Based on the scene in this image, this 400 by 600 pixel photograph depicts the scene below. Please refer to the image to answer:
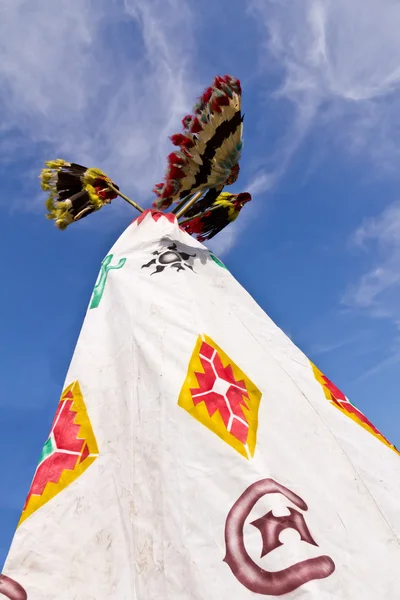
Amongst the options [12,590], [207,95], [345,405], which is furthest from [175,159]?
[12,590]

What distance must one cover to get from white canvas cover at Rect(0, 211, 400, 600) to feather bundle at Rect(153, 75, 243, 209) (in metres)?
0.83

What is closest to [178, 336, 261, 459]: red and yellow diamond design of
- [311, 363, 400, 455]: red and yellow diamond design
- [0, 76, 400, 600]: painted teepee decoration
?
[0, 76, 400, 600]: painted teepee decoration

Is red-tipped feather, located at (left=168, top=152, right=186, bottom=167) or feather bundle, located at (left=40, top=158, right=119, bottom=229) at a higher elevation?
feather bundle, located at (left=40, top=158, right=119, bottom=229)

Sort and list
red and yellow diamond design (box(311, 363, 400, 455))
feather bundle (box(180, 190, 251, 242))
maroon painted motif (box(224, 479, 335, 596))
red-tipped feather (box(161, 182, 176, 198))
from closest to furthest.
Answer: maroon painted motif (box(224, 479, 335, 596)), red and yellow diamond design (box(311, 363, 400, 455)), red-tipped feather (box(161, 182, 176, 198)), feather bundle (box(180, 190, 251, 242))

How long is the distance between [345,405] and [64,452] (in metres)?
1.31

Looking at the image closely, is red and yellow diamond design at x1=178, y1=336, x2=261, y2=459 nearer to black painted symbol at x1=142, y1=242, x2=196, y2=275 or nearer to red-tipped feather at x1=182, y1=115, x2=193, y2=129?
black painted symbol at x1=142, y1=242, x2=196, y2=275

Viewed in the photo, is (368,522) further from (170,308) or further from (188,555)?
(170,308)

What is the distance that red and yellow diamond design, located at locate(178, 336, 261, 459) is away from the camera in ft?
6.15

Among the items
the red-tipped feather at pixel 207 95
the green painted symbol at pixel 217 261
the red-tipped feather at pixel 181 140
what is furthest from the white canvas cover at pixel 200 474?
the red-tipped feather at pixel 207 95

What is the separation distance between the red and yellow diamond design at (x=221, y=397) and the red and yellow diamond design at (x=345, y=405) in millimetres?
416

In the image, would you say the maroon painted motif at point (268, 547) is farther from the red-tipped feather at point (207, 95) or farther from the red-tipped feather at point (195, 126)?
the red-tipped feather at point (207, 95)

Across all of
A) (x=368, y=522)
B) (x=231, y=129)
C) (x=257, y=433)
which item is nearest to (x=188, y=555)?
(x=257, y=433)

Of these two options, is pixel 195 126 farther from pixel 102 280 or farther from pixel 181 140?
pixel 102 280

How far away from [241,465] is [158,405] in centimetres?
46
